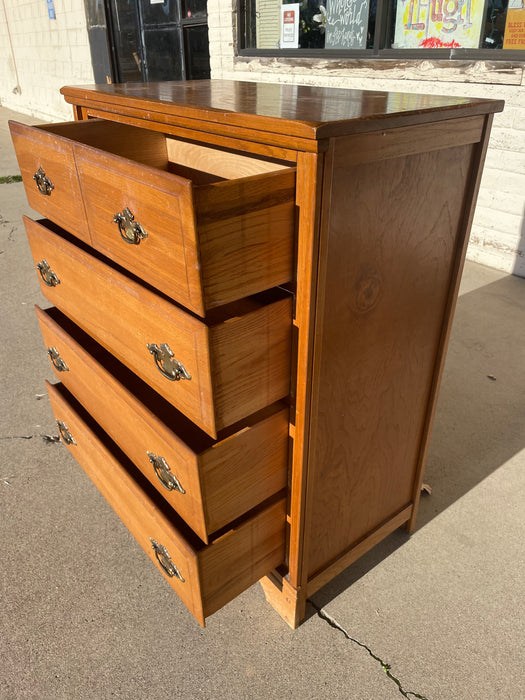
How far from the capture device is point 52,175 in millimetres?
1188

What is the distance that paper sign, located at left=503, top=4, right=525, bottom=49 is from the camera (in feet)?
9.53

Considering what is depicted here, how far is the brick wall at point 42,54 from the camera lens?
6984mm

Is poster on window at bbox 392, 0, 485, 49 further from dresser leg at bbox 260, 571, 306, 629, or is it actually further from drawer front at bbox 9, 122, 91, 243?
dresser leg at bbox 260, 571, 306, 629

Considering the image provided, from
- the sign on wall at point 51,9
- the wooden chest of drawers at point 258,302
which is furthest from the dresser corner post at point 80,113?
the sign on wall at point 51,9

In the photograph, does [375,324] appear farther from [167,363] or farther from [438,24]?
[438,24]

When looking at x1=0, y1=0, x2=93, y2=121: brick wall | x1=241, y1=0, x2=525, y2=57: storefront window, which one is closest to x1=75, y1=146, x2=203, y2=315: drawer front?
x1=241, y1=0, x2=525, y2=57: storefront window

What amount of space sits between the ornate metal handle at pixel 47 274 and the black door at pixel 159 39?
15.0 ft

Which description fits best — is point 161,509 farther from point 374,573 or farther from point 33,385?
point 33,385

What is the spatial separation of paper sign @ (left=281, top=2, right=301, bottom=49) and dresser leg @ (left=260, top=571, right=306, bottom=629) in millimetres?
4151

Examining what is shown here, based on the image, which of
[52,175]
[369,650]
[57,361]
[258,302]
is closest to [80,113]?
[52,175]

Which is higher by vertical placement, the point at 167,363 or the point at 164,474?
the point at 167,363

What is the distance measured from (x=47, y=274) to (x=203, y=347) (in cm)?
81

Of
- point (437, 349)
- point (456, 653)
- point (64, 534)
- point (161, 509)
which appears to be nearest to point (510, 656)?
point (456, 653)

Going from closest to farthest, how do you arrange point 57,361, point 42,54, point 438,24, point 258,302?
1. point 258,302
2. point 57,361
3. point 438,24
4. point 42,54
